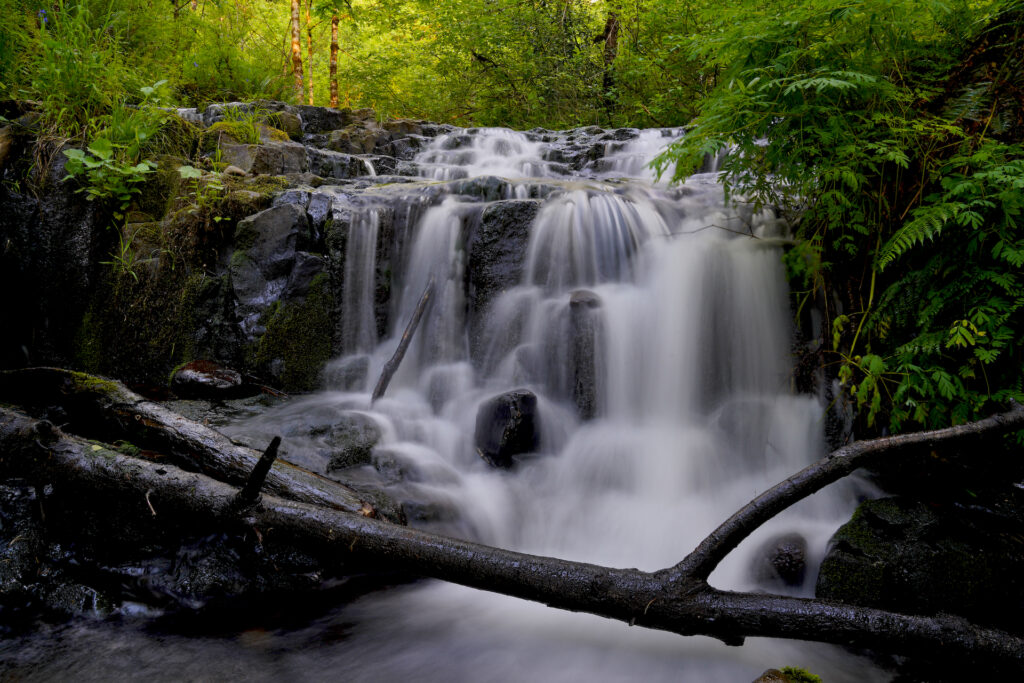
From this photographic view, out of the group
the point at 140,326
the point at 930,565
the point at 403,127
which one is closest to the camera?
the point at 930,565

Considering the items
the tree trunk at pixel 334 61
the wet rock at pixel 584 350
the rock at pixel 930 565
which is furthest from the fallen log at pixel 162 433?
the tree trunk at pixel 334 61

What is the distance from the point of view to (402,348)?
15.9ft

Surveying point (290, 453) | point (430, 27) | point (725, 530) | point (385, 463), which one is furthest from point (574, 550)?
point (430, 27)

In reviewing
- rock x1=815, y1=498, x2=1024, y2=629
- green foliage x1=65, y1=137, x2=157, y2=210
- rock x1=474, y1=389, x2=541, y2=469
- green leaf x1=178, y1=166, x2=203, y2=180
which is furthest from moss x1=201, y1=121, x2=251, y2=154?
rock x1=815, y1=498, x2=1024, y2=629

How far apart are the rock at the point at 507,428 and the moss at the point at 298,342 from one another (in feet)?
6.45

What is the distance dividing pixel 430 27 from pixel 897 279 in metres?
12.1

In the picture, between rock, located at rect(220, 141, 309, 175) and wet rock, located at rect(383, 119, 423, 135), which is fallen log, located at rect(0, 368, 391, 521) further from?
wet rock, located at rect(383, 119, 423, 135)

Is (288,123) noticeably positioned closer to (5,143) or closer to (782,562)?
(5,143)

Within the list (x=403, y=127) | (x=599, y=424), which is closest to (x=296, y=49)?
(x=403, y=127)

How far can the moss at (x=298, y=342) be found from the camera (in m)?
5.03

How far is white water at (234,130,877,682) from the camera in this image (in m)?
2.39

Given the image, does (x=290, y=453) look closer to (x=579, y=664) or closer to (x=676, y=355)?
(x=579, y=664)

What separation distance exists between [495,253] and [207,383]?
282cm

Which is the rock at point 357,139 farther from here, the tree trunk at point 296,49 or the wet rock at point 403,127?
the tree trunk at point 296,49
